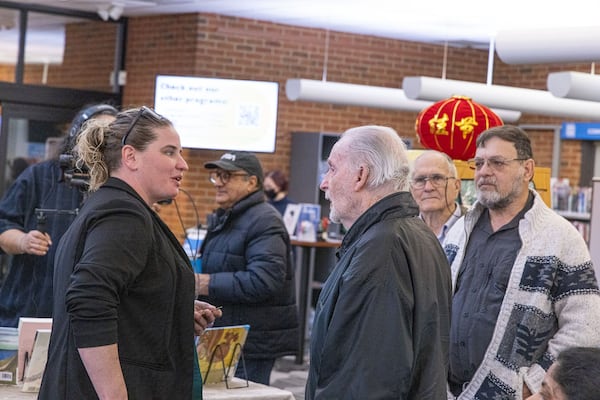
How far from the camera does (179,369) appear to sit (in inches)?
111

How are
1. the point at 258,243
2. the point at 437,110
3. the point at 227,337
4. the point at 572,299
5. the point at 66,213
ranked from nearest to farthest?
the point at 572,299, the point at 227,337, the point at 66,213, the point at 258,243, the point at 437,110

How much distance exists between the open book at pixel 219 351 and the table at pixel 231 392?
4cm

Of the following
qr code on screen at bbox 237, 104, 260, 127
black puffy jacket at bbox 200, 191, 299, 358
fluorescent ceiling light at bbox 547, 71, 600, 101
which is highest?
fluorescent ceiling light at bbox 547, 71, 600, 101

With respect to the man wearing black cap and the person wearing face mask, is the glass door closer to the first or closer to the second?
the person wearing face mask

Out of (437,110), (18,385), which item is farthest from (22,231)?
(437,110)

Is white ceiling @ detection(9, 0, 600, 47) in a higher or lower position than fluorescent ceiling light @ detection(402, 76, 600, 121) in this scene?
higher

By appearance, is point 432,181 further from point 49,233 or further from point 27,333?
point 27,333

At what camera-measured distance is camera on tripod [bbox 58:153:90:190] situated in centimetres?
378

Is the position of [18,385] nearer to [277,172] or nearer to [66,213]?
[66,213]

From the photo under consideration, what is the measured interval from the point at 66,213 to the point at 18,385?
0.82 meters

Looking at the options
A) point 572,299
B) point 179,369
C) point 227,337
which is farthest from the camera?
point 227,337

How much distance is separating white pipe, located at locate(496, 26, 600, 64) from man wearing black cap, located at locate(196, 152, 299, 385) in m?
2.61

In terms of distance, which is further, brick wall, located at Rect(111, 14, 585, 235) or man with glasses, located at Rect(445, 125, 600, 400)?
brick wall, located at Rect(111, 14, 585, 235)

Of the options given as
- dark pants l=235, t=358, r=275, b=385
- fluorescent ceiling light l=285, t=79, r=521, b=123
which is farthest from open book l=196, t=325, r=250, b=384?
fluorescent ceiling light l=285, t=79, r=521, b=123
